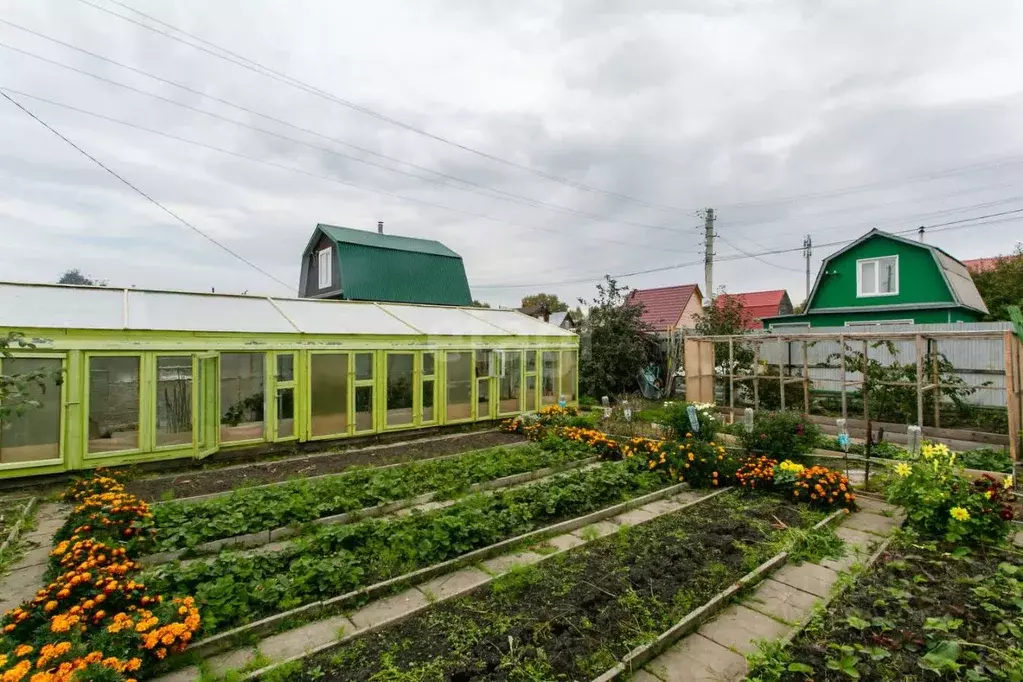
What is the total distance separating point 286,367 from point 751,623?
865 centimetres

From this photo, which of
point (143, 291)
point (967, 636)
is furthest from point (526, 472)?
point (143, 291)

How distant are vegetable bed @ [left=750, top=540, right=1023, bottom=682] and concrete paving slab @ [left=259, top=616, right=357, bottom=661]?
2954mm

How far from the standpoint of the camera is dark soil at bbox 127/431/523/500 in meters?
7.40

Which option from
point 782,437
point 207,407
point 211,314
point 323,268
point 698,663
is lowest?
point 698,663

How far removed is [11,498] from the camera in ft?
22.7

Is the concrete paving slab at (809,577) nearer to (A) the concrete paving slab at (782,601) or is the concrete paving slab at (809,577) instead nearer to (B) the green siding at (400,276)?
(A) the concrete paving slab at (782,601)

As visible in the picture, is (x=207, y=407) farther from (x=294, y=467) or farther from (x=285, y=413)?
(x=294, y=467)

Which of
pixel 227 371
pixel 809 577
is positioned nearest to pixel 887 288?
pixel 809 577

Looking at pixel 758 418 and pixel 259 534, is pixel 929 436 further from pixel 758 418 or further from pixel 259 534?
pixel 259 534

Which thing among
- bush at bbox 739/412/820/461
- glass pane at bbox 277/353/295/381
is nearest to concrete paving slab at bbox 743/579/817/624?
bush at bbox 739/412/820/461

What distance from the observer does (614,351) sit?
16.9m

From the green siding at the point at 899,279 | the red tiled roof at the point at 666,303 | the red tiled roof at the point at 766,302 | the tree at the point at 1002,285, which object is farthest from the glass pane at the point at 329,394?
the red tiled roof at the point at 766,302

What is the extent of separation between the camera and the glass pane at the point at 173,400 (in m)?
8.38

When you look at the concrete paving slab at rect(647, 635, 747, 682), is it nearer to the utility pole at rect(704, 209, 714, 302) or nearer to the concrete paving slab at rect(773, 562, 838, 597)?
the concrete paving slab at rect(773, 562, 838, 597)
